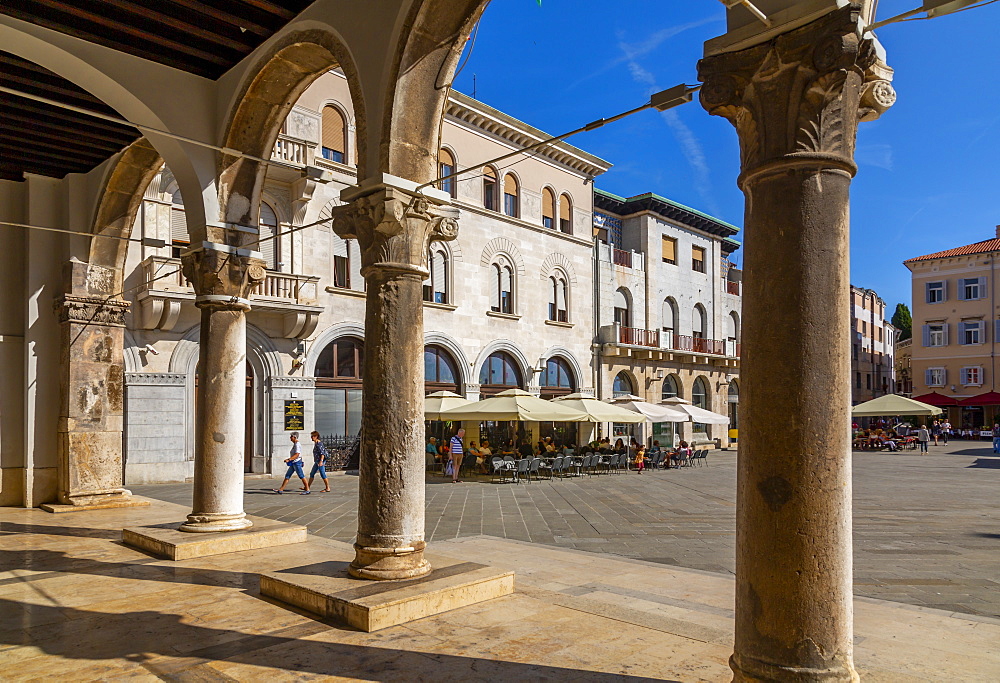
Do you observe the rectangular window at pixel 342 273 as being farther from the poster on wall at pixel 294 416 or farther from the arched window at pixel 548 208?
the arched window at pixel 548 208

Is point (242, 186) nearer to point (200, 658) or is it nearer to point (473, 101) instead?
point (200, 658)

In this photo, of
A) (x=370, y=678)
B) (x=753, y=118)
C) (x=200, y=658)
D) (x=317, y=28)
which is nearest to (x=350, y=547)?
(x=200, y=658)

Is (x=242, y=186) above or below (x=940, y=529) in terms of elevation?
above

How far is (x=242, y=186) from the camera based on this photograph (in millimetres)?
7473

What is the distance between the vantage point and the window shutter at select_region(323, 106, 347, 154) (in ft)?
61.6

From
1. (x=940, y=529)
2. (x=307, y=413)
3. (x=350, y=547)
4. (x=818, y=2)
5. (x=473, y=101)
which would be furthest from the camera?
(x=473, y=101)

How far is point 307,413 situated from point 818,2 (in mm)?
16399

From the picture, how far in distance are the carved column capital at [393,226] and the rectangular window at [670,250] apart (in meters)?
25.9

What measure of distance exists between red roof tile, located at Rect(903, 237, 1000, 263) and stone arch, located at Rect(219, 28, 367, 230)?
4308 centimetres

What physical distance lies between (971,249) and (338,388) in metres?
38.2

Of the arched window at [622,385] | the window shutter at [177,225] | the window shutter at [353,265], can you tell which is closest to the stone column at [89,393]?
the window shutter at [177,225]

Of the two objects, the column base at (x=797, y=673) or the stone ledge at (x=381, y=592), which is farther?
the stone ledge at (x=381, y=592)

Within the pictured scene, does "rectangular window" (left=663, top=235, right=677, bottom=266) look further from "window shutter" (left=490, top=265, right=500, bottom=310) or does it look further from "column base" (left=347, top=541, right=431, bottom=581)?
"column base" (left=347, top=541, right=431, bottom=581)

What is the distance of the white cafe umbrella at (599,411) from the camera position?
1667 cm
